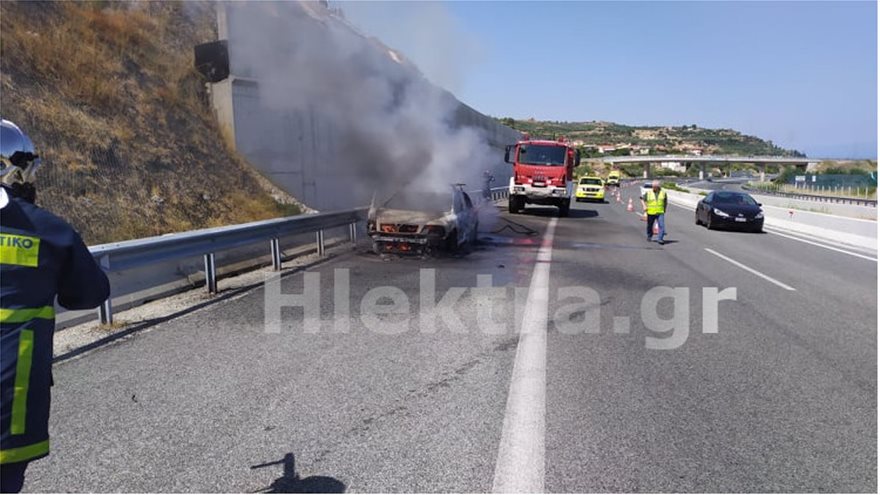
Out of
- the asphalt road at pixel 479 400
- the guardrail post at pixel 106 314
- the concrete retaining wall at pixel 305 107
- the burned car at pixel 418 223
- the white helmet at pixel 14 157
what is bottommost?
the asphalt road at pixel 479 400

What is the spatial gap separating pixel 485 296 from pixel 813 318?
3596 mm

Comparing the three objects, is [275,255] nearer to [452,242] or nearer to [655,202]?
[452,242]

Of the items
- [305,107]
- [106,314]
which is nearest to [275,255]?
[106,314]

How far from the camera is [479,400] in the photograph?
3912 millimetres

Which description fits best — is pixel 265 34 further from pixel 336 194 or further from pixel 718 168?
pixel 718 168

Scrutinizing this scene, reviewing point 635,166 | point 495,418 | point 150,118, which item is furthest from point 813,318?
point 635,166

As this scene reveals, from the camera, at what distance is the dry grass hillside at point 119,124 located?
10344 mm

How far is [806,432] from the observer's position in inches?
137

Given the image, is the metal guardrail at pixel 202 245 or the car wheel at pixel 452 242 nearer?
the metal guardrail at pixel 202 245

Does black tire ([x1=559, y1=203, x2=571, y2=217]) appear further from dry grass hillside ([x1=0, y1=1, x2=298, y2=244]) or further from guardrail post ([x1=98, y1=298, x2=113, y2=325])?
guardrail post ([x1=98, y1=298, x2=113, y2=325])

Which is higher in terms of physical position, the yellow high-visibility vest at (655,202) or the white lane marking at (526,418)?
the yellow high-visibility vest at (655,202)

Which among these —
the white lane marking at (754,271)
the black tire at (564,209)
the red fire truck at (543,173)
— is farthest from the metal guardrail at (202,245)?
the black tire at (564,209)

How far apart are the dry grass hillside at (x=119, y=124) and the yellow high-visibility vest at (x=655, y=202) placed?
8357mm

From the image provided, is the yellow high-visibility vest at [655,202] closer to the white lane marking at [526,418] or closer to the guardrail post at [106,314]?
the white lane marking at [526,418]
